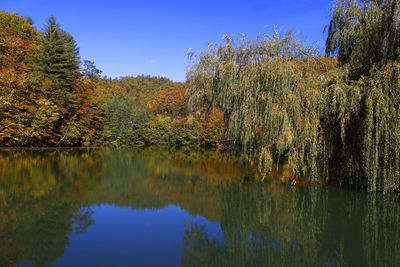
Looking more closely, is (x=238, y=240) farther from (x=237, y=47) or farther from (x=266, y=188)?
(x=237, y=47)

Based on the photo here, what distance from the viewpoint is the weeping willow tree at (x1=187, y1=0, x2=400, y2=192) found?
7.11 m

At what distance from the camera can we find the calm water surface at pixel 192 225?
4.23m

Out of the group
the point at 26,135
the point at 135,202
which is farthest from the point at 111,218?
the point at 26,135

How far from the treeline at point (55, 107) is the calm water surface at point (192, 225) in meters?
4.24

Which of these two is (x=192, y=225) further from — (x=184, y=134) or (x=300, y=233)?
(x=184, y=134)

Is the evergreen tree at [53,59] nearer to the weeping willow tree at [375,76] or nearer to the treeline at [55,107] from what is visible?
the treeline at [55,107]

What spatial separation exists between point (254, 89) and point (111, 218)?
5.73 m

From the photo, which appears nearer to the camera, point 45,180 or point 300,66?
point 300,66

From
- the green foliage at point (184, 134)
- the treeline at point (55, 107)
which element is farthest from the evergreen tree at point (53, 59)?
the green foliage at point (184, 134)

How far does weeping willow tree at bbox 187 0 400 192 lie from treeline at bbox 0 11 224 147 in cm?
224

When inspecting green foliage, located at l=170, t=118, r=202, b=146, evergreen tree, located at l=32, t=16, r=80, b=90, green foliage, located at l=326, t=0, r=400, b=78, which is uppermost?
evergreen tree, located at l=32, t=16, r=80, b=90

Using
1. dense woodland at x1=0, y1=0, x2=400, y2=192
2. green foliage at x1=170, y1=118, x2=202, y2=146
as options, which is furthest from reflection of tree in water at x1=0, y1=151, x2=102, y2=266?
→ green foliage at x1=170, y1=118, x2=202, y2=146

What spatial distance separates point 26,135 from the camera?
868 inches

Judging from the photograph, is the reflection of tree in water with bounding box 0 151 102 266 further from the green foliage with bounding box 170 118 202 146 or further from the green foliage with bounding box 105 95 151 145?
the green foliage with bounding box 105 95 151 145
